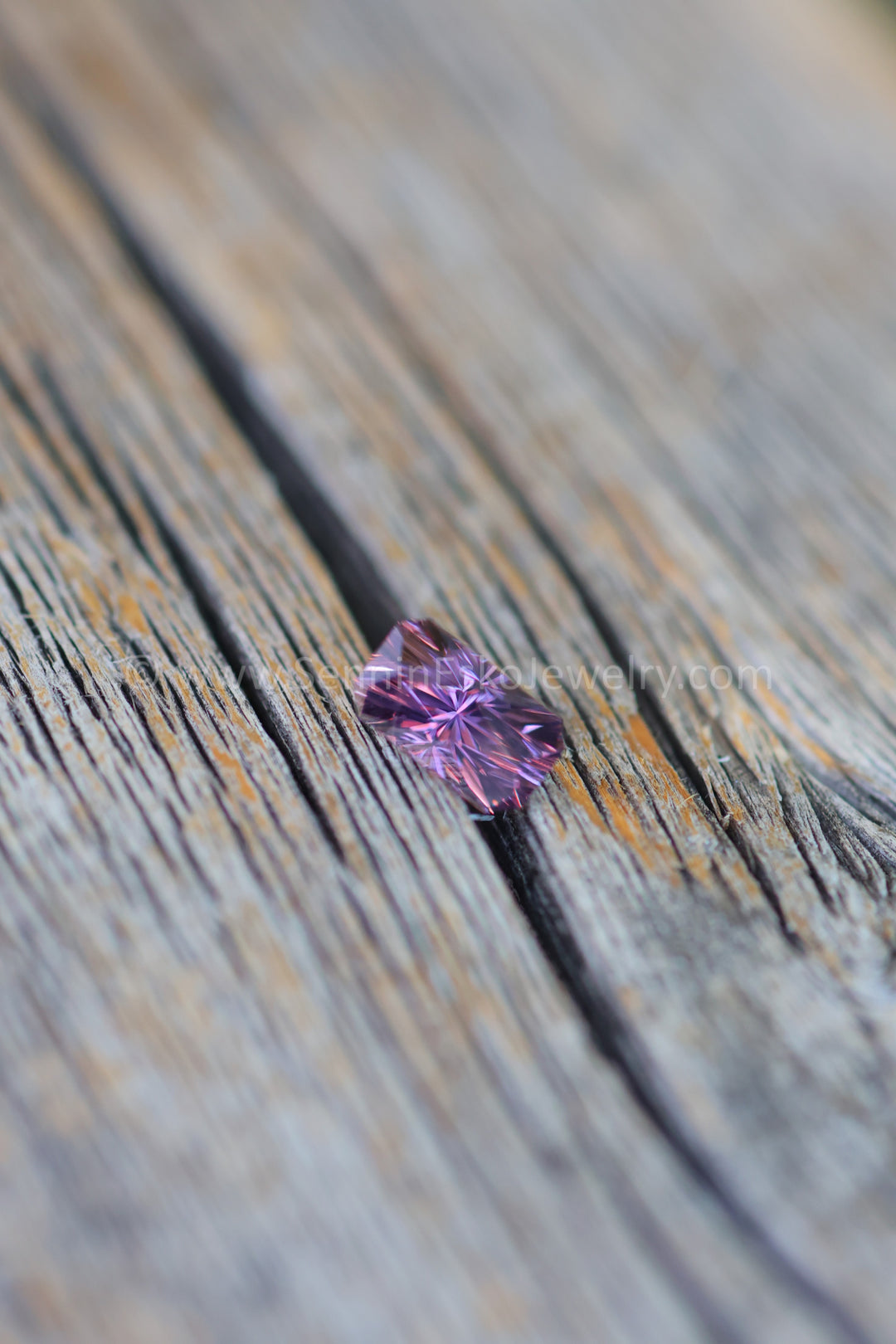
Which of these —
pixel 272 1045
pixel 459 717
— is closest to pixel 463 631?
pixel 459 717

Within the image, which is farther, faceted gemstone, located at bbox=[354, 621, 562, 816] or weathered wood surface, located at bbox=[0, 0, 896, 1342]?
faceted gemstone, located at bbox=[354, 621, 562, 816]

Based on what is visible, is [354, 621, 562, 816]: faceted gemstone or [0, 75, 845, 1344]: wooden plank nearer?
[0, 75, 845, 1344]: wooden plank

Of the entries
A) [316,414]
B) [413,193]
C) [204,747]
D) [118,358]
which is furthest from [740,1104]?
[413,193]

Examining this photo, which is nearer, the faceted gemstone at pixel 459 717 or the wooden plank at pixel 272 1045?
the wooden plank at pixel 272 1045

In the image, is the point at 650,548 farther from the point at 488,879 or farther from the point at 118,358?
the point at 118,358

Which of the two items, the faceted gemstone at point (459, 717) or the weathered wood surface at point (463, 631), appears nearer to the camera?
the weathered wood surface at point (463, 631)
